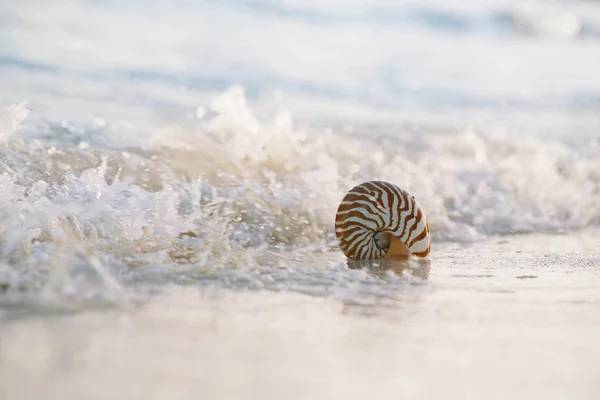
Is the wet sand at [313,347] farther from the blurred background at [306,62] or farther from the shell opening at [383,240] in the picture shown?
the blurred background at [306,62]

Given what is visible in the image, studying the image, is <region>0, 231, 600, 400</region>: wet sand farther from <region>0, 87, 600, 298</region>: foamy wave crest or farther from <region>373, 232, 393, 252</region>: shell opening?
<region>373, 232, 393, 252</region>: shell opening

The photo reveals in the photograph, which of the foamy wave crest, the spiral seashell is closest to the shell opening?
the spiral seashell

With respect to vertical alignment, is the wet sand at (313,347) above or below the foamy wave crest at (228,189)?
below

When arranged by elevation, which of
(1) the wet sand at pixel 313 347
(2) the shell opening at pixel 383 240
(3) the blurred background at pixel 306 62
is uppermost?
(3) the blurred background at pixel 306 62

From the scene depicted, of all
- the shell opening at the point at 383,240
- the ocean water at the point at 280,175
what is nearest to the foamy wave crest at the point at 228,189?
the ocean water at the point at 280,175

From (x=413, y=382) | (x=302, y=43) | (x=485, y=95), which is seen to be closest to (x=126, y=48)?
(x=302, y=43)

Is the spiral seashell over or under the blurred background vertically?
under

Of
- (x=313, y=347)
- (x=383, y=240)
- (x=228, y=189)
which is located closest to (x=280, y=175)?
(x=228, y=189)
